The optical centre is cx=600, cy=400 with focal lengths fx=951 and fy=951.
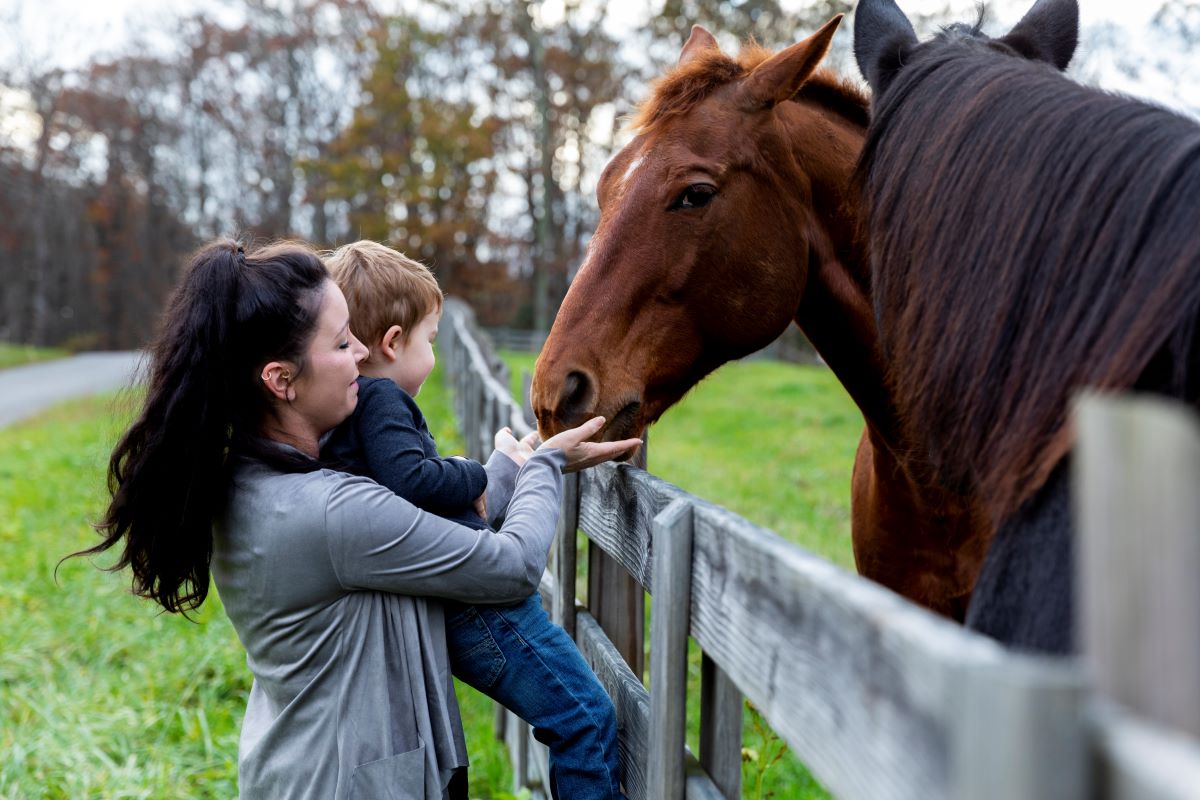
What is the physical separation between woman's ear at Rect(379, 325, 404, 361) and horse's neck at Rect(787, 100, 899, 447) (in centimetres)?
111

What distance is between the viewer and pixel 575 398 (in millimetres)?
2332

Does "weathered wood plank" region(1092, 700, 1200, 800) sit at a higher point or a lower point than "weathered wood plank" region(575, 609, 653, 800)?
higher

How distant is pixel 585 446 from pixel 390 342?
495 mm

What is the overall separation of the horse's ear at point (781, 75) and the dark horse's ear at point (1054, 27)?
1.68ft

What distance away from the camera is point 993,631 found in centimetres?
133

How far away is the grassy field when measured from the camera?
11.8 ft

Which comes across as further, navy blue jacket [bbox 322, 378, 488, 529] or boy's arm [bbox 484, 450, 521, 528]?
boy's arm [bbox 484, 450, 521, 528]

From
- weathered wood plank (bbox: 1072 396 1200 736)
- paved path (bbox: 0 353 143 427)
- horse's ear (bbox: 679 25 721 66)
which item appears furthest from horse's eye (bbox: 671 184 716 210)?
paved path (bbox: 0 353 143 427)

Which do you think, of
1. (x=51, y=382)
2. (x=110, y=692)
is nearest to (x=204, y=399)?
(x=110, y=692)

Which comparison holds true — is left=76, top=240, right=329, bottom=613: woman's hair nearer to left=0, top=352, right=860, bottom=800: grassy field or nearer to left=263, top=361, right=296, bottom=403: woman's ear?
left=263, top=361, right=296, bottom=403: woman's ear

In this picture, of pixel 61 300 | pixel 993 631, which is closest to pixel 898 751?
pixel 993 631

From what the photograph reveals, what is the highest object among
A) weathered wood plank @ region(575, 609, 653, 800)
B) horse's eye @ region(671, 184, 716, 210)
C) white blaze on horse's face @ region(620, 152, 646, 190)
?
white blaze on horse's face @ region(620, 152, 646, 190)

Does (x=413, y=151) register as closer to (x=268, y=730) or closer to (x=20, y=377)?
(x=20, y=377)

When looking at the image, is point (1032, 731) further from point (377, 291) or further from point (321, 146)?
point (321, 146)
